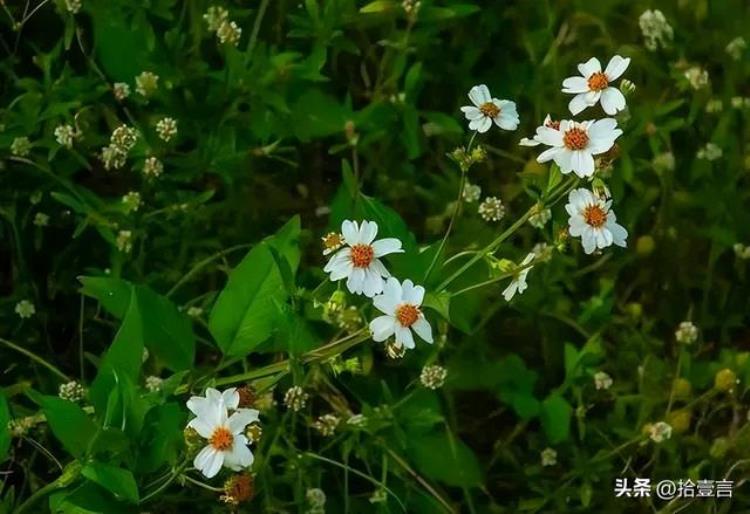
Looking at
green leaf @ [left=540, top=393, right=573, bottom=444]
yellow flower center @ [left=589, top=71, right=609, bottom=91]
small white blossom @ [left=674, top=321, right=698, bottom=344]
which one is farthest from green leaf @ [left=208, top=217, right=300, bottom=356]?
small white blossom @ [left=674, top=321, right=698, bottom=344]

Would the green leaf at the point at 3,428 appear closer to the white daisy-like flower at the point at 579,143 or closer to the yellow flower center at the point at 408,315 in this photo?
the yellow flower center at the point at 408,315

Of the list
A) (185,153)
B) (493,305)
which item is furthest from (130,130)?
(493,305)

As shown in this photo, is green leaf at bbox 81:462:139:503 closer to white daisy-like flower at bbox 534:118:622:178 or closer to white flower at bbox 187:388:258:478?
white flower at bbox 187:388:258:478

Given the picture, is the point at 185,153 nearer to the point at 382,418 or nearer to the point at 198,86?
the point at 198,86

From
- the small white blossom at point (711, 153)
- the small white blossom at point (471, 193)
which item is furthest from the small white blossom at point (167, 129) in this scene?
the small white blossom at point (711, 153)

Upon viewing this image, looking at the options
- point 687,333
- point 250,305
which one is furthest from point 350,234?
point 687,333
